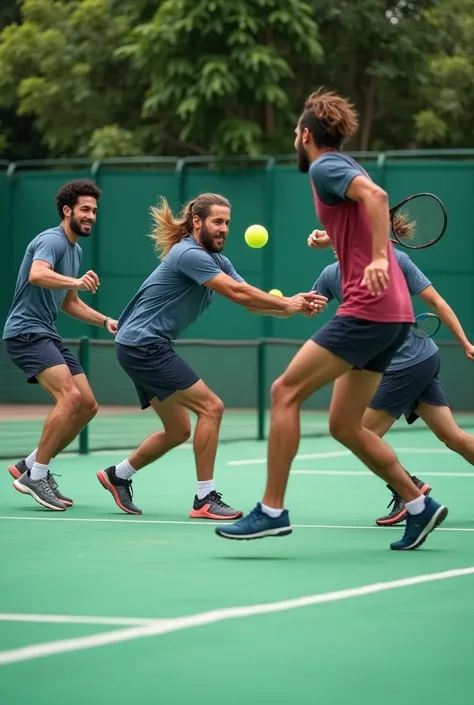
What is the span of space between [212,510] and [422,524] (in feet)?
5.93

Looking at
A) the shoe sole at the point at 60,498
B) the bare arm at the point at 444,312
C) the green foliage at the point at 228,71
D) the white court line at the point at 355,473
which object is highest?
the green foliage at the point at 228,71

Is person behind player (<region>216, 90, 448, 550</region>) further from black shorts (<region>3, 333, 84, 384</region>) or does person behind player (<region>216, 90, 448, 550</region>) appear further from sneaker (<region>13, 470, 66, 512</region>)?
black shorts (<region>3, 333, 84, 384</region>)

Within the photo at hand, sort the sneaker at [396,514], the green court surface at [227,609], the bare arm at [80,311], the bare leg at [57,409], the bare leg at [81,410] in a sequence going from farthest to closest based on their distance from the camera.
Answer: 1. the bare arm at [80,311]
2. the bare leg at [81,410]
3. the bare leg at [57,409]
4. the sneaker at [396,514]
5. the green court surface at [227,609]

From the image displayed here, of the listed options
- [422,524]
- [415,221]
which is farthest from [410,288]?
[415,221]

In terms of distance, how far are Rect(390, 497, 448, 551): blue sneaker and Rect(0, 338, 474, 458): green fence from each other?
608 centimetres

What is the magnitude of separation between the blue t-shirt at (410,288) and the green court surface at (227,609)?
0.92 metres

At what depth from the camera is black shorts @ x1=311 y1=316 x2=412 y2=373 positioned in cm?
754

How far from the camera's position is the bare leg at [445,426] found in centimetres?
948

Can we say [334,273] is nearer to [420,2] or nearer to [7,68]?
[420,2]

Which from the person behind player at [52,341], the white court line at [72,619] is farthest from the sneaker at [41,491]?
the white court line at [72,619]

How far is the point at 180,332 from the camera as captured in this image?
951cm

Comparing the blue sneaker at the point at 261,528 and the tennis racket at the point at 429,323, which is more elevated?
the tennis racket at the point at 429,323

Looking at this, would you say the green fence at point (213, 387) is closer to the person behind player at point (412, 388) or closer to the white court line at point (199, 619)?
the person behind player at point (412, 388)

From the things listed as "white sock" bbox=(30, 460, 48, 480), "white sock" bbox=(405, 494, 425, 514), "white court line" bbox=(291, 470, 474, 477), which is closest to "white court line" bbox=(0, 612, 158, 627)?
"white sock" bbox=(405, 494, 425, 514)
